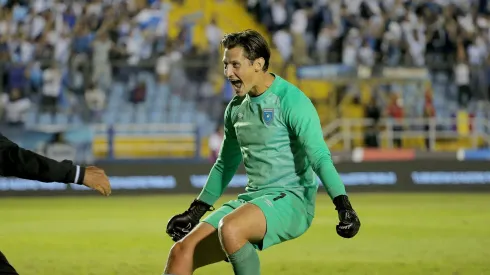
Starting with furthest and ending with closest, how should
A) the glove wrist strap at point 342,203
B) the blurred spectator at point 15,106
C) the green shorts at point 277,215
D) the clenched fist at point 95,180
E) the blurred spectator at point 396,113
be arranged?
the blurred spectator at point 396,113
the blurred spectator at point 15,106
the green shorts at point 277,215
the glove wrist strap at point 342,203
the clenched fist at point 95,180

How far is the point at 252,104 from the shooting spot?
6.50 m

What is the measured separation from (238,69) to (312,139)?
645mm

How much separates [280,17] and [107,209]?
955 centimetres

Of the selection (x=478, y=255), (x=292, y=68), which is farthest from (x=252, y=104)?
(x=292, y=68)

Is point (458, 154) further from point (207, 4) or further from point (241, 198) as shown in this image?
point (241, 198)

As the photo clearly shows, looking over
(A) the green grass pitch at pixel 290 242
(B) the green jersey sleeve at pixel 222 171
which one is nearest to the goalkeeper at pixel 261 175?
(B) the green jersey sleeve at pixel 222 171

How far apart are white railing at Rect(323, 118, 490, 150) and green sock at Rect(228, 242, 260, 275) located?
1752cm

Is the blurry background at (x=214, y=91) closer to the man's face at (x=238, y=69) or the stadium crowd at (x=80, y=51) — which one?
the stadium crowd at (x=80, y=51)

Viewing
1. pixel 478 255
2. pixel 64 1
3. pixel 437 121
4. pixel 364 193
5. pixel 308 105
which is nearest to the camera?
pixel 308 105

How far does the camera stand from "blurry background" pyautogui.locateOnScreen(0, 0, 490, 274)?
21547 mm

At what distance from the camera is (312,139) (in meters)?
6.19

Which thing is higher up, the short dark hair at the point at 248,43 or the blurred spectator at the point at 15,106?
the short dark hair at the point at 248,43

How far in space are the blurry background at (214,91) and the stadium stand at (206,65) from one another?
0.03 metres

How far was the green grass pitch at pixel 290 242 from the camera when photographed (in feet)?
33.7
